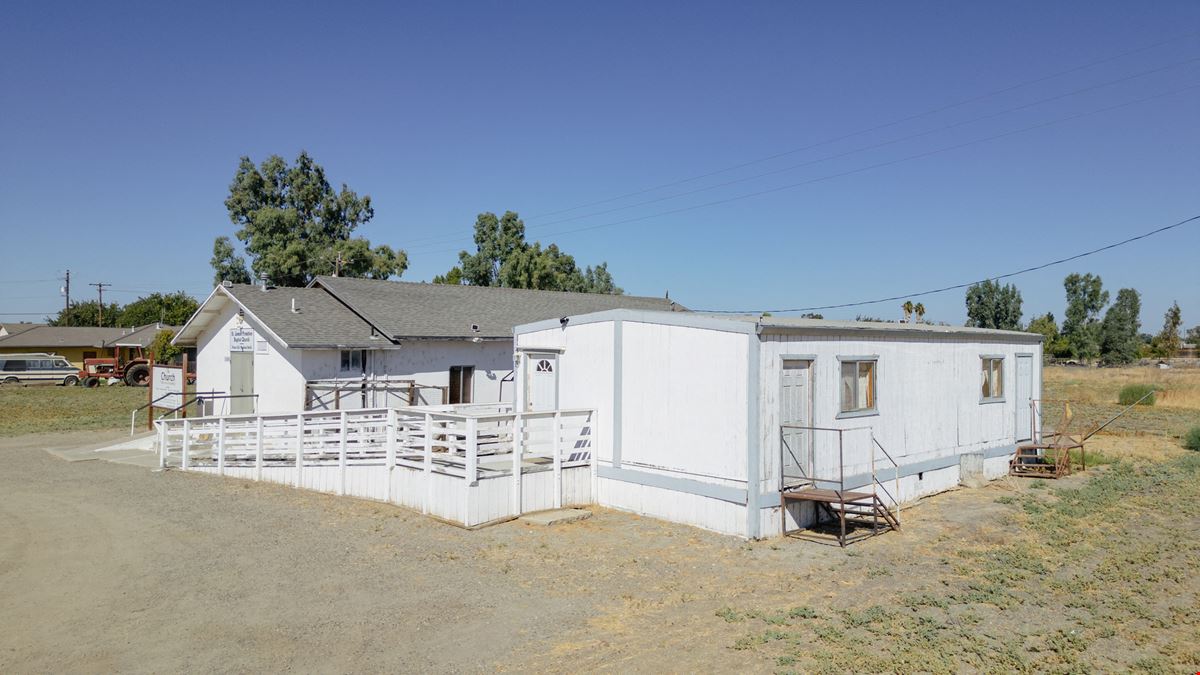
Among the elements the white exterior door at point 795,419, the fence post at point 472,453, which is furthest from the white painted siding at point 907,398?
the fence post at point 472,453

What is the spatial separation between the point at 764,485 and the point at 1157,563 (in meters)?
4.91

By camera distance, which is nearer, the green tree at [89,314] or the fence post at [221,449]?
the fence post at [221,449]

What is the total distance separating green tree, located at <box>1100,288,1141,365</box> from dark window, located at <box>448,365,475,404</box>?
8447cm

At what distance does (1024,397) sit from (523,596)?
1416cm

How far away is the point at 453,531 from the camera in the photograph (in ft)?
37.0

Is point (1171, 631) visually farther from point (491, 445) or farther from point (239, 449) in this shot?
point (239, 449)

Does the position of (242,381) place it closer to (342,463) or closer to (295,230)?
(342,463)

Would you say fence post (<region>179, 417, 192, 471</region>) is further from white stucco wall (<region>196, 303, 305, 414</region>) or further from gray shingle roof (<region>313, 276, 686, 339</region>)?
gray shingle roof (<region>313, 276, 686, 339</region>)

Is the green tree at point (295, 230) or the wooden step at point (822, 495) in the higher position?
the green tree at point (295, 230)

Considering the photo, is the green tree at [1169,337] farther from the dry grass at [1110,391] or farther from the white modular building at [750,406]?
the white modular building at [750,406]

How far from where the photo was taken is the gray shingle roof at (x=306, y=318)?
1891cm

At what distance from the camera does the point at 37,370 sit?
4612 cm

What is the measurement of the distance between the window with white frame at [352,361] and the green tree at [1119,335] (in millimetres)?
87815

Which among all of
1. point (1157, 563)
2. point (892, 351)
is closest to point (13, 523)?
point (892, 351)
